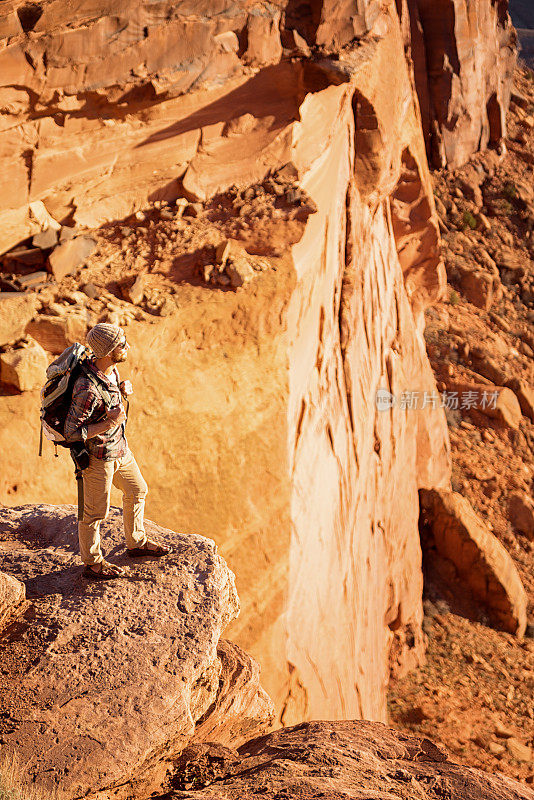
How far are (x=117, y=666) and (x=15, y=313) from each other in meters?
4.42

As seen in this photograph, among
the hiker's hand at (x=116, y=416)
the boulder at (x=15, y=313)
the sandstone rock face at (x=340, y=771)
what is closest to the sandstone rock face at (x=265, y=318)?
the boulder at (x=15, y=313)

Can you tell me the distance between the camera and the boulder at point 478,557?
15.0m

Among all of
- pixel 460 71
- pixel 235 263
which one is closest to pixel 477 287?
pixel 460 71

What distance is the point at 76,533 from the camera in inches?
213

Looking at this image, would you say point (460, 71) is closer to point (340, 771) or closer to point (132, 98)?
point (132, 98)

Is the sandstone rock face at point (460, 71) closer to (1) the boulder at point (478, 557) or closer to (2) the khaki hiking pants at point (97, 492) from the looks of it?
(1) the boulder at point (478, 557)

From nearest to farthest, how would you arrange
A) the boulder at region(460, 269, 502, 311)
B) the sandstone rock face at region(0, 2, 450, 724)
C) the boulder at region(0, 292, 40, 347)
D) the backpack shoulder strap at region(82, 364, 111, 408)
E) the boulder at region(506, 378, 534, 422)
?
the backpack shoulder strap at region(82, 364, 111, 408) → the boulder at region(0, 292, 40, 347) → the sandstone rock face at region(0, 2, 450, 724) → the boulder at region(506, 378, 534, 422) → the boulder at region(460, 269, 502, 311)

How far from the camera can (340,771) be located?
159 inches

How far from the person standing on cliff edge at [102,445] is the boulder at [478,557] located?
37.5 ft

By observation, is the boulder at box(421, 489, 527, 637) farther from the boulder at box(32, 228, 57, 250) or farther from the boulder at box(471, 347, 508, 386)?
the boulder at box(32, 228, 57, 250)

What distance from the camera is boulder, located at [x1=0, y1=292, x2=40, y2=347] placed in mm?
7246

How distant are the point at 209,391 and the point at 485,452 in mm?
11811

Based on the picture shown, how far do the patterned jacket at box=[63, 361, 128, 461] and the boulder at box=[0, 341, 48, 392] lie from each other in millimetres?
2592

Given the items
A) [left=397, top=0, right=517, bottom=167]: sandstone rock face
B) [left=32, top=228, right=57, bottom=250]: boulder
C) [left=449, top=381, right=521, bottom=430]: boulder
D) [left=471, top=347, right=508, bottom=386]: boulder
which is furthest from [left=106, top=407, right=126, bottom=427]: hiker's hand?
[left=397, top=0, right=517, bottom=167]: sandstone rock face
